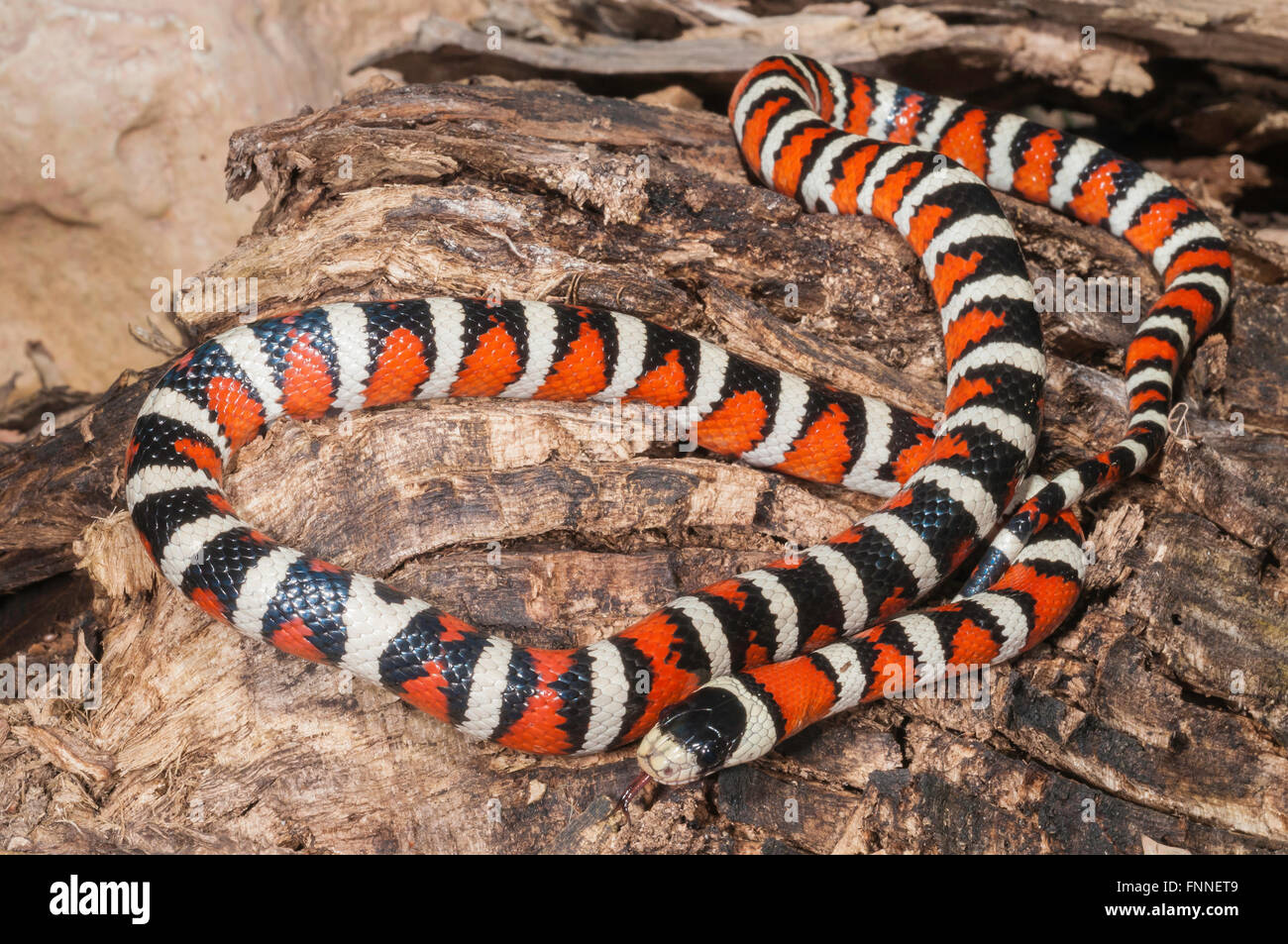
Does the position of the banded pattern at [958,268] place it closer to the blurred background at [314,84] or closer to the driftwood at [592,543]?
the driftwood at [592,543]

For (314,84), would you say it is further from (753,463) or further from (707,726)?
(707,726)

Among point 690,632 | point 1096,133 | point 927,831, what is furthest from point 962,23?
point 927,831

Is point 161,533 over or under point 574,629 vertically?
over

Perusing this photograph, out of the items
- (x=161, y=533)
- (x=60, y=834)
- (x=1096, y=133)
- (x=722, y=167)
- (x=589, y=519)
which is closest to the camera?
(x=60, y=834)

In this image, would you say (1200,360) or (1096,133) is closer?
(1200,360)

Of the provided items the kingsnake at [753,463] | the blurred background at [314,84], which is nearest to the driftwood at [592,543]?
the kingsnake at [753,463]

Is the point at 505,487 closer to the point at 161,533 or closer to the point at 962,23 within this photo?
the point at 161,533

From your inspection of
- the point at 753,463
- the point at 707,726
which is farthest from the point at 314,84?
the point at 707,726
